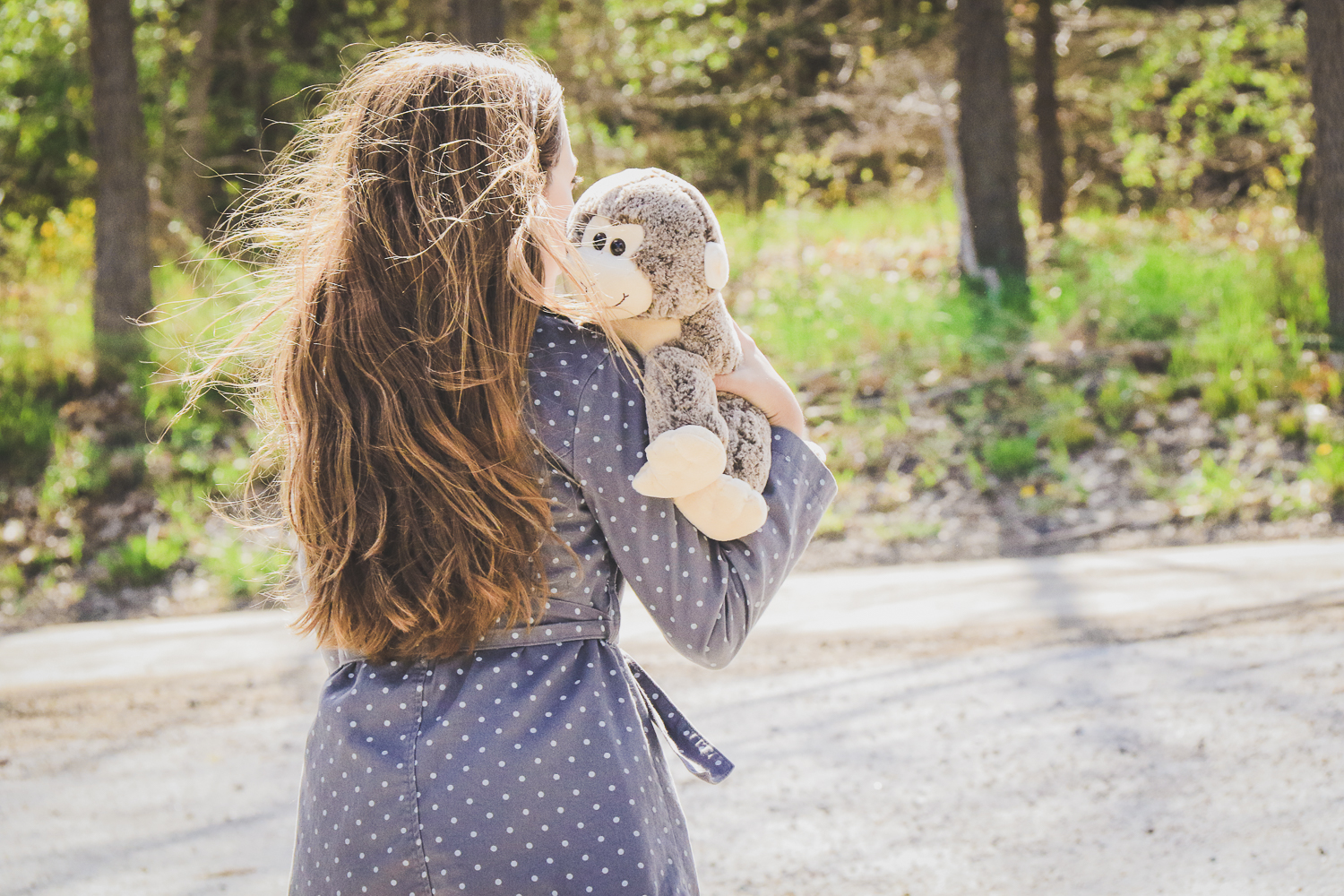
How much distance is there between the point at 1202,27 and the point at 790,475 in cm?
1308

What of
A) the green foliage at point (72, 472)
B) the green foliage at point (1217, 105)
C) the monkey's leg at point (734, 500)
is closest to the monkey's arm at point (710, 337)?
the monkey's leg at point (734, 500)

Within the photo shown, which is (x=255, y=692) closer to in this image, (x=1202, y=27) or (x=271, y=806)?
(x=271, y=806)

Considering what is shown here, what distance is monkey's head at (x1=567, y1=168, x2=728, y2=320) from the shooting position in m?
1.37

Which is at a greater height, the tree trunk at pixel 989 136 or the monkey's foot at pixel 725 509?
the monkey's foot at pixel 725 509

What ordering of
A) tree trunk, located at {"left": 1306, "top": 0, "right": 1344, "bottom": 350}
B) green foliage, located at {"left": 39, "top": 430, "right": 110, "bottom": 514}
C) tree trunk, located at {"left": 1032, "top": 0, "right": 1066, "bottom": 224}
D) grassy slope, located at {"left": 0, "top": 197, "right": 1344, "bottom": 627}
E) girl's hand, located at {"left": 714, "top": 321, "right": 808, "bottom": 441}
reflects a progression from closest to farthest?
girl's hand, located at {"left": 714, "top": 321, "right": 808, "bottom": 441}
grassy slope, located at {"left": 0, "top": 197, "right": 1344, "bottom": 627}
tree trunk, located at {"left": 1306, "top": 0, "right": 1344, "bottom": 350}
green foliage, located at {"left": 39, "top": 430, "right": 110, "bottom": 514}
tree trunk, located at {"left": 1032, "top": 0, "right": 1066, "bottom": 224}

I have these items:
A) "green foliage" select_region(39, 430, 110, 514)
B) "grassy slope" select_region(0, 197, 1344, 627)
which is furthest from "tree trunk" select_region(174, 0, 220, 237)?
"green foliage" select_region(39, 430, 110, 514)

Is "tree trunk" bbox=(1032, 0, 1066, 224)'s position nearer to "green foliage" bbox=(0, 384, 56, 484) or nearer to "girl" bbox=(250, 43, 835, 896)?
"green foliage" bbox=(0, 384, 56, 484)

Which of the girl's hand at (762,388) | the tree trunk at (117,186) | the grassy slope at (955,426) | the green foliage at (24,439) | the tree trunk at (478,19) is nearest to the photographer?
the girl's hand at (762,388)

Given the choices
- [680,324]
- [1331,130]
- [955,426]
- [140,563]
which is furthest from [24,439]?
[1331,130]

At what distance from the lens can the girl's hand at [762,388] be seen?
1456mm

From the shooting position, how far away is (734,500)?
1271 millimetres

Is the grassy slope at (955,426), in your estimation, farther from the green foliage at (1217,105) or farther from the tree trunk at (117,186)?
the green foliage at (1217,105)

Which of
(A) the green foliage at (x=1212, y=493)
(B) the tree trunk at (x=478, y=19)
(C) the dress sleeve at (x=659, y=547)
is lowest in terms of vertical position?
(A) the green foliage at (x=1212, y=493)

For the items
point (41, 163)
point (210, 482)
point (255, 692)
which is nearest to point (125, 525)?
point (210, 482)
